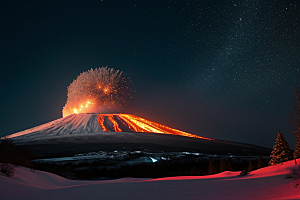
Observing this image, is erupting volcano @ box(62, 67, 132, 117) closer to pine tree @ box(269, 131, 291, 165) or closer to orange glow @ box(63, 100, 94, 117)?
orange glow @ box(63, 100, 94, 117)

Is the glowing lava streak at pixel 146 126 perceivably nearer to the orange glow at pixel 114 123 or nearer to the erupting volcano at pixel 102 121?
the erupting volcano at pixel 102 121

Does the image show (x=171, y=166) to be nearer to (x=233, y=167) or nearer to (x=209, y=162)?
(x=209, y=162)

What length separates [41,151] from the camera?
73.4 feet

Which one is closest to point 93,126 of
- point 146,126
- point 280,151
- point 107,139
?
point 107,139

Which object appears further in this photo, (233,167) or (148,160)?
(233,167)

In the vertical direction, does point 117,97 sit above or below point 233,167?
above

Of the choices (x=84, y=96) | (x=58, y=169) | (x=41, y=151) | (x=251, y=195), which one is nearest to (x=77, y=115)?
(x=84, y=96)

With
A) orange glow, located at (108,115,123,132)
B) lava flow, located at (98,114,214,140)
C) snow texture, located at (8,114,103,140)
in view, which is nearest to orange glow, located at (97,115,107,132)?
lava flow, located at (98,114,214,140)

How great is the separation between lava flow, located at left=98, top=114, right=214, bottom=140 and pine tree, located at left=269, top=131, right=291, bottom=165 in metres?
21.8

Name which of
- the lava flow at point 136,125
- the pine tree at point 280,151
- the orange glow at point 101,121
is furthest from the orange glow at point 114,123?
the pine tree at point 280,151

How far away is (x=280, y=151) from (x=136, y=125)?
24619 mm

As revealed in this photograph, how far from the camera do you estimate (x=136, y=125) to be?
3769 cm

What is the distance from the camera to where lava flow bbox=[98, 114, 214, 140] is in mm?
36062

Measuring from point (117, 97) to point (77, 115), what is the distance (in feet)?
21.4
